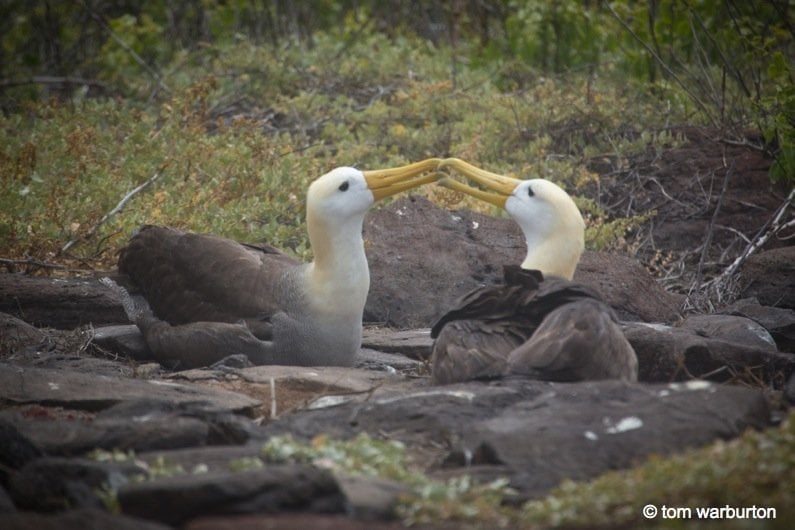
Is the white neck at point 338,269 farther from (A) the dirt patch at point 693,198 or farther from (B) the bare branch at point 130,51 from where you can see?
(B) the bare branch at point 130,51

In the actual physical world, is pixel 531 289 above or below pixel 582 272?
above

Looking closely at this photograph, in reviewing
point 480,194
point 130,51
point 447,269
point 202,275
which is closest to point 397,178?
point 480,194

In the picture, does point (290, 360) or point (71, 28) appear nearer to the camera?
point (290, 360)

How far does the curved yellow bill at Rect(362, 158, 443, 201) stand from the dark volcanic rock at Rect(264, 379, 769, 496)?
1859 millimetres

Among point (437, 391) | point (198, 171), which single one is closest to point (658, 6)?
point (198, 171)

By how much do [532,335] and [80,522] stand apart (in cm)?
270

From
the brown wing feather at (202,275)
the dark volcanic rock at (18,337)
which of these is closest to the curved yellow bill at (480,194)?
the brown wing feather at (202,275)

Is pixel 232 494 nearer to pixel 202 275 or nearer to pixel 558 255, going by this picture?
pixel 558 255

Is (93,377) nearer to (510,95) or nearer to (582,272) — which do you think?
(582,272)

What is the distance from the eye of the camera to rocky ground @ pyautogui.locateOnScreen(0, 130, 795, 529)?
419 cm

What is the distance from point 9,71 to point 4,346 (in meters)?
8.85

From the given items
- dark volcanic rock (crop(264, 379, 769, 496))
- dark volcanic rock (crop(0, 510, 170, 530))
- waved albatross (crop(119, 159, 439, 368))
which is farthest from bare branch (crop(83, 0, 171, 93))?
dark volcanic rock (crop(0, 510, 170, 530))

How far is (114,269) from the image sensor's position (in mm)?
8281

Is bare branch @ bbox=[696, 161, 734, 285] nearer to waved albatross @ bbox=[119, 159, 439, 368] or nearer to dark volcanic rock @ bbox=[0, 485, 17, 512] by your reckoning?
waved albatross @ bbox=[119, 159, 439, 368]
